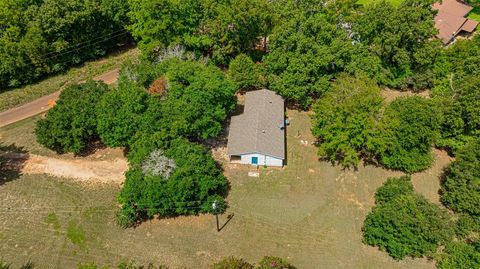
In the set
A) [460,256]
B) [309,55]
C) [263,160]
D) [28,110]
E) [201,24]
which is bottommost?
[460,256]

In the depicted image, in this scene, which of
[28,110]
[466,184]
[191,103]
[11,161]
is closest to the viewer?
[466,184]

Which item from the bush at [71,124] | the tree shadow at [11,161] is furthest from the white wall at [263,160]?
the tree shadow at [11,161]

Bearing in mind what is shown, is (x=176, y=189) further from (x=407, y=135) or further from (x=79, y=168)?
(x=407, y=135)

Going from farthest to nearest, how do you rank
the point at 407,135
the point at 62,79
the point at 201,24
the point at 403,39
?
the point at 62,79
the point at 201,24
the point at 403,39
the point at 407,135

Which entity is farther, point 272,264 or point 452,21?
point 452,21

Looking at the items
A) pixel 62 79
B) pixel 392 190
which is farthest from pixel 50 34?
pixel 392 190

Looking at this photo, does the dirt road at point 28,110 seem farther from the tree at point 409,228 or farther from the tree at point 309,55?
the tree at point 409,228

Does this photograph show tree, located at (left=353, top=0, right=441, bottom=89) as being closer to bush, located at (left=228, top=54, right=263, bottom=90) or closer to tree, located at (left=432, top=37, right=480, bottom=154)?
tree, located at (left=432, top=37, right=480, bottom=154)
